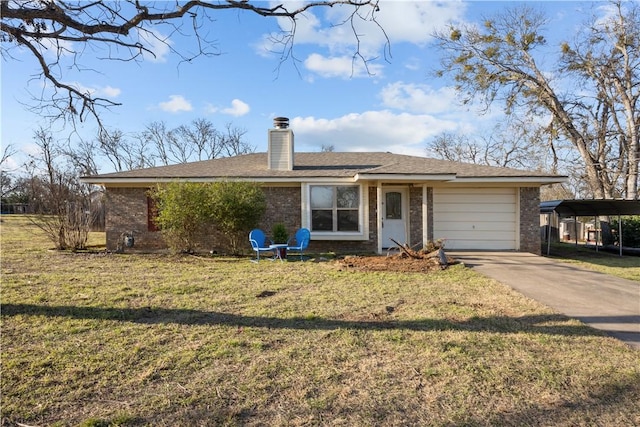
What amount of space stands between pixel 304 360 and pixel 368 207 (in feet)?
28.6

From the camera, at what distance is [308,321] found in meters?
4.77

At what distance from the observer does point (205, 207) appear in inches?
425

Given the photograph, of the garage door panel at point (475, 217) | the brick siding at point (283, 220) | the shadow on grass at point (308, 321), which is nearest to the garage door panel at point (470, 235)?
the garage door panel at point (475, 217)

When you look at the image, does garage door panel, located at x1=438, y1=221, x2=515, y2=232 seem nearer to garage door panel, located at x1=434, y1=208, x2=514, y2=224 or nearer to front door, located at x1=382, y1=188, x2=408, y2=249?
garage door panel, located at x1=434, y1=208, x2=514, y2=224

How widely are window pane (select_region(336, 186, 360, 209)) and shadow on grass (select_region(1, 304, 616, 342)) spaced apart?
23.6 ft

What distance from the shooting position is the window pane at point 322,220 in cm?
1200

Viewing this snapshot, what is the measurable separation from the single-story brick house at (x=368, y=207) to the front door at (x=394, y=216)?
0.03 meters

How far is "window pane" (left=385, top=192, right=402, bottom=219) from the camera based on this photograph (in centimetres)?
1233

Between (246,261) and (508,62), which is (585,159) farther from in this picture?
(246,261)

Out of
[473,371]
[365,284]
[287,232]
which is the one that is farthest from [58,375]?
[287,232]

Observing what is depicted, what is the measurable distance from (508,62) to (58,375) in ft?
78.2

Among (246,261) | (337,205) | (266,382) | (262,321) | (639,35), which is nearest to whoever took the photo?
(266,382)

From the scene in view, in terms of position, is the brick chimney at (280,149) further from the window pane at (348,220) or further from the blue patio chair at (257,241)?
the blue patio chair at (257,241)

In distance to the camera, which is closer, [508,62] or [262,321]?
[262,321]
